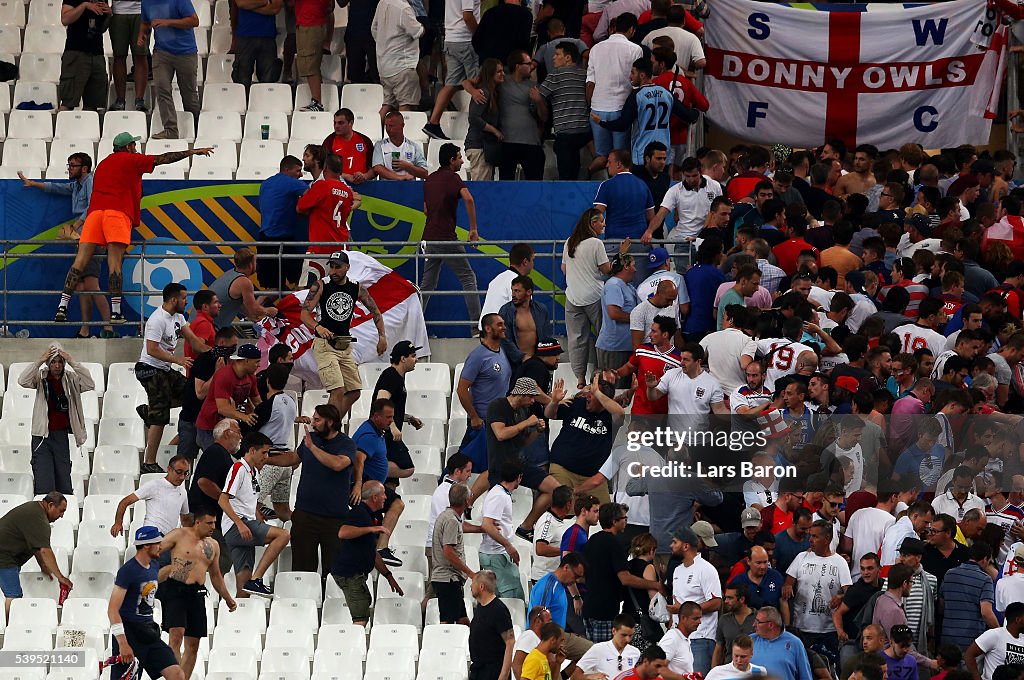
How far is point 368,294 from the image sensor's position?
16719mm

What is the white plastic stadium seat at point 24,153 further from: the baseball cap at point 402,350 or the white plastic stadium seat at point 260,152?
the baseball cap at point 402,350

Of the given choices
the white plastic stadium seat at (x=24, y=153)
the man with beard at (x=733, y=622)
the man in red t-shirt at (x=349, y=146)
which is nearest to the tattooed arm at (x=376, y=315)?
the man in red t-shirt at (x=349, y=146)

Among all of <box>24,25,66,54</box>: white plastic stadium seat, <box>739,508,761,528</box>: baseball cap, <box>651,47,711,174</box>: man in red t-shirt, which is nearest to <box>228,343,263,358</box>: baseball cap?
<box>739,508,761,528</box>: baseball cap

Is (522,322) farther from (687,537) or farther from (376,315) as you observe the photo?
(687,537)

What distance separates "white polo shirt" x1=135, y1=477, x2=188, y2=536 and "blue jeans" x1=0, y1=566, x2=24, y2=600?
102cm

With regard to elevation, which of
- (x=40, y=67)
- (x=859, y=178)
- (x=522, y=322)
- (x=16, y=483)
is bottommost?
(x=16, y=483)

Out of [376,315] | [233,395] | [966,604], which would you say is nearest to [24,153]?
[376,315]

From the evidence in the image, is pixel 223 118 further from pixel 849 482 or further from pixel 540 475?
pixel 849 482

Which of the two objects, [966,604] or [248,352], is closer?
[966,604]

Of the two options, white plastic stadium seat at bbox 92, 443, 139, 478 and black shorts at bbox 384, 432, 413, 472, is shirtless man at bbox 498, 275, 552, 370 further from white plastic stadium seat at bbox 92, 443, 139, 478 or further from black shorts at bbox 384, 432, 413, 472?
white plastic stadium seat at bbox 92, 443, 139, 478

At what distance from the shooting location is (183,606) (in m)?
14.2

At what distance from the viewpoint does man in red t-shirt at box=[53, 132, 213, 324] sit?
17359 millimetres

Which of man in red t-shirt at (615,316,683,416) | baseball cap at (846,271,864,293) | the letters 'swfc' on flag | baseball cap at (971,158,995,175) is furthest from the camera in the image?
the letters 'swfc' on flag

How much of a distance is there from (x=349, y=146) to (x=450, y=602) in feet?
16.6
